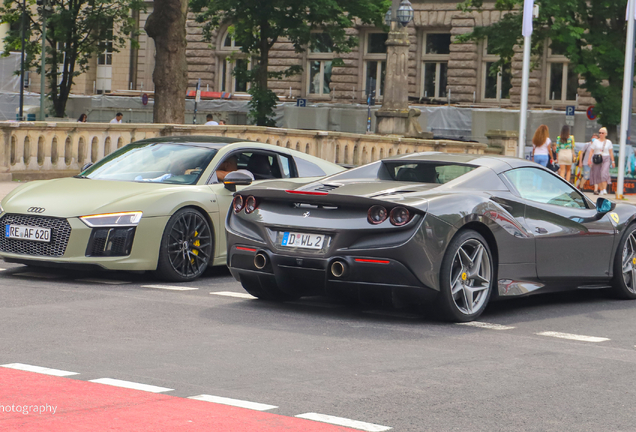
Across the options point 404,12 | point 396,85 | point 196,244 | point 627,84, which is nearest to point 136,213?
point 196,244

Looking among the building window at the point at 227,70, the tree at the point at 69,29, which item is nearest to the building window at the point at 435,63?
the building window at the point at 227,70

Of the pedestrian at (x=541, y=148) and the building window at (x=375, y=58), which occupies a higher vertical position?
the building window at (x=375, y=58)

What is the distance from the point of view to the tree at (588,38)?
113ft

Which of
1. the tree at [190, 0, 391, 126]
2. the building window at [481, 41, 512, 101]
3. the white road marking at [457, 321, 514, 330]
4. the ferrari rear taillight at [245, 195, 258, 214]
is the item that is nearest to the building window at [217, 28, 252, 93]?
the tree at [190, 0, 391, 126]

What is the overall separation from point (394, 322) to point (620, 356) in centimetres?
172

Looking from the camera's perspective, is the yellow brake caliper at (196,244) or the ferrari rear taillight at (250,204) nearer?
the ferrari rear taillight at (250,204)

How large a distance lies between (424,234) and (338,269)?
66 centimetres

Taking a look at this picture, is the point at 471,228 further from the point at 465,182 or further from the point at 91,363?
the point at 91,363

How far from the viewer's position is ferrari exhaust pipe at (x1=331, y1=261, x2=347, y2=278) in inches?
298

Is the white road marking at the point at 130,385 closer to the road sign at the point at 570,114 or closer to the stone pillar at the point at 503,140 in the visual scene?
the stone pillar at the point at 503,140

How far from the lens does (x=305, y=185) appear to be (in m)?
8.21

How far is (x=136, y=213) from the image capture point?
30.6ft

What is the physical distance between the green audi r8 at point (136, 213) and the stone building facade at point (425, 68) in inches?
1270

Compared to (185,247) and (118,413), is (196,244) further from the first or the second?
(118,413)
